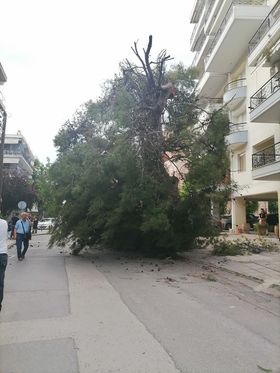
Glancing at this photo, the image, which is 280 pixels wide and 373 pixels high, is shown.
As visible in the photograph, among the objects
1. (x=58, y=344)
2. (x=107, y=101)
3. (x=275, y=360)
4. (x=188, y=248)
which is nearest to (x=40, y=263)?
(x=188, y=248)

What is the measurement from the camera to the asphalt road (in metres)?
5.07

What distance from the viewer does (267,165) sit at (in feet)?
75.7

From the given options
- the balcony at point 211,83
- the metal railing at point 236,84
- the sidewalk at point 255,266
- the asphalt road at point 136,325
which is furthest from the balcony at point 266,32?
the asphalt road at point 136,325

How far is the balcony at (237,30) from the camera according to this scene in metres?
28.1

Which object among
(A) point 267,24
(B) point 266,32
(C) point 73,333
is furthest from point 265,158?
(C) point 73,333

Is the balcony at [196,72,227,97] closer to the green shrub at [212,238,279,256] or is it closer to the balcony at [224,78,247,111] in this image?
the balcony at [224,78,247,111]

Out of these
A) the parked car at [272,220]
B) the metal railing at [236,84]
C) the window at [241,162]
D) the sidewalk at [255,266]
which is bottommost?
the sidewalk at [255,266]

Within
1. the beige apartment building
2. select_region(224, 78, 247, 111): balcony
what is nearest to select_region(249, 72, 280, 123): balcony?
select_region(224, 78, 247, 111): balcony

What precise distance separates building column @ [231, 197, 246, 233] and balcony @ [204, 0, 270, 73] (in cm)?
1030

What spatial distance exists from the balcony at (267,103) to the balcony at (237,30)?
5.55m

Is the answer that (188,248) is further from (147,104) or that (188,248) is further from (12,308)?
(12,308)

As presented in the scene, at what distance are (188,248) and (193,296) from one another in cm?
783

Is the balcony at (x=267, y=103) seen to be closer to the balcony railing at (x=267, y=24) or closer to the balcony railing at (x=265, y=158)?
the balcony railing at (x=265, y=158)

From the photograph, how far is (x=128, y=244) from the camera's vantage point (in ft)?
56.1
